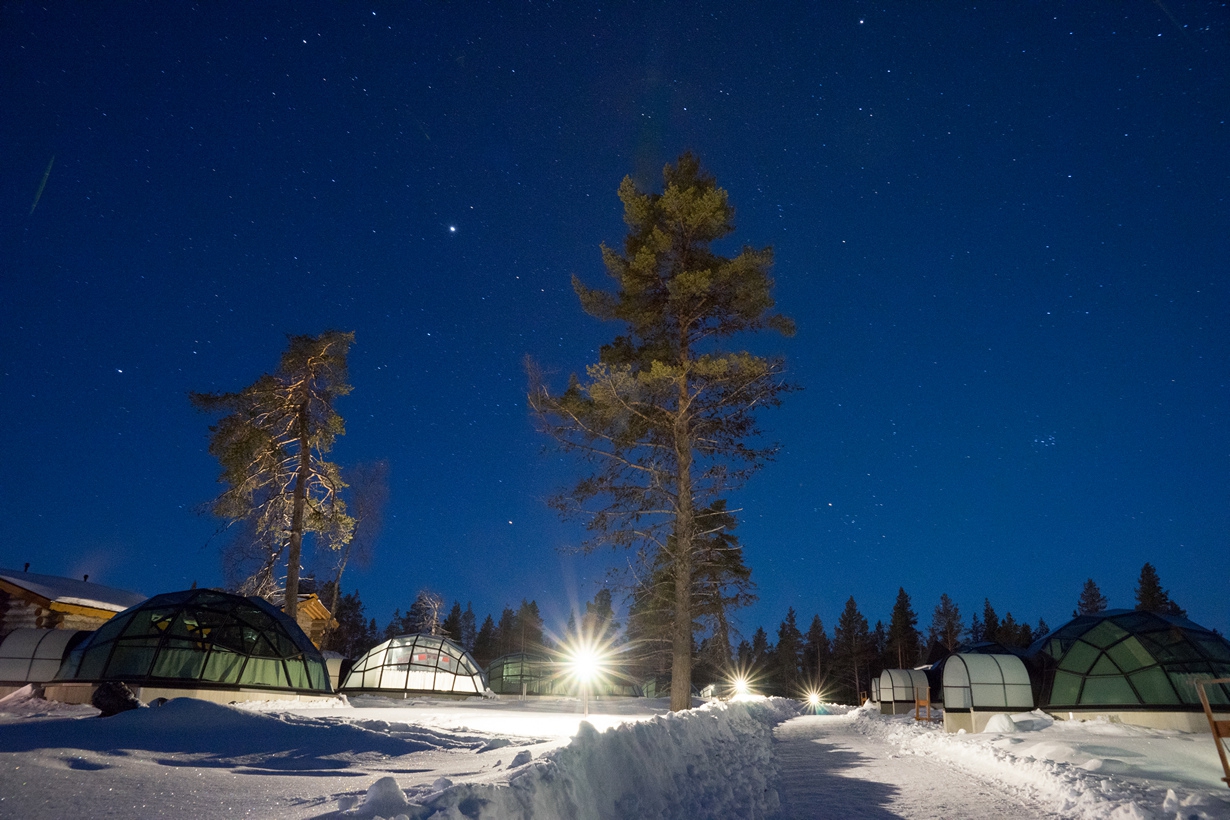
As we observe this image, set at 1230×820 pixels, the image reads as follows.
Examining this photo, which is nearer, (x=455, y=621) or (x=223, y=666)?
(x=223, y=666)

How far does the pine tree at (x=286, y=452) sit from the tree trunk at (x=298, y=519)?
0.10 ft

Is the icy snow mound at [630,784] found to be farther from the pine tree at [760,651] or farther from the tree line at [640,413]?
the pine tree at [760,651]

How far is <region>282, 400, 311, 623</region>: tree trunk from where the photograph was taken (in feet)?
64.8

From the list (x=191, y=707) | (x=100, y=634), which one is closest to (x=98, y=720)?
(x=191, y=707)

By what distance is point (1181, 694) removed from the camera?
1614 centimetres

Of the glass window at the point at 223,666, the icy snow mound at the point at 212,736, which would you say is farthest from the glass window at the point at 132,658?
the icy snow mound at the point at 212,736

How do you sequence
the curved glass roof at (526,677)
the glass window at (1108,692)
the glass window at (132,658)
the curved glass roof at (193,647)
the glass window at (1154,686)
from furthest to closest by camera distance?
the curved glass roof at (526,677) → the glass window at (1108,692) → the glass window at (1154,686) → the curved glass roof at (193,647) → the glass window at (132,658)

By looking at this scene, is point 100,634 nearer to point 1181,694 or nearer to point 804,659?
point 1181,694

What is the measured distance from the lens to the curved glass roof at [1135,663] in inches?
644

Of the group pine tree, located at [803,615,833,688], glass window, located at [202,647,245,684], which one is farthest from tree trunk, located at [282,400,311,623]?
pine tree, located at [803,615,833,688]

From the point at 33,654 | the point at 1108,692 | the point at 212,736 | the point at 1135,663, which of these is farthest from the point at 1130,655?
the point at 33,654

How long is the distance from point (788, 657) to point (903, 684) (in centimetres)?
5962

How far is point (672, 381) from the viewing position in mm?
15422

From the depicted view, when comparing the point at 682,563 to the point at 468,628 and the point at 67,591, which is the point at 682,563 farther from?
the point at 468,628
